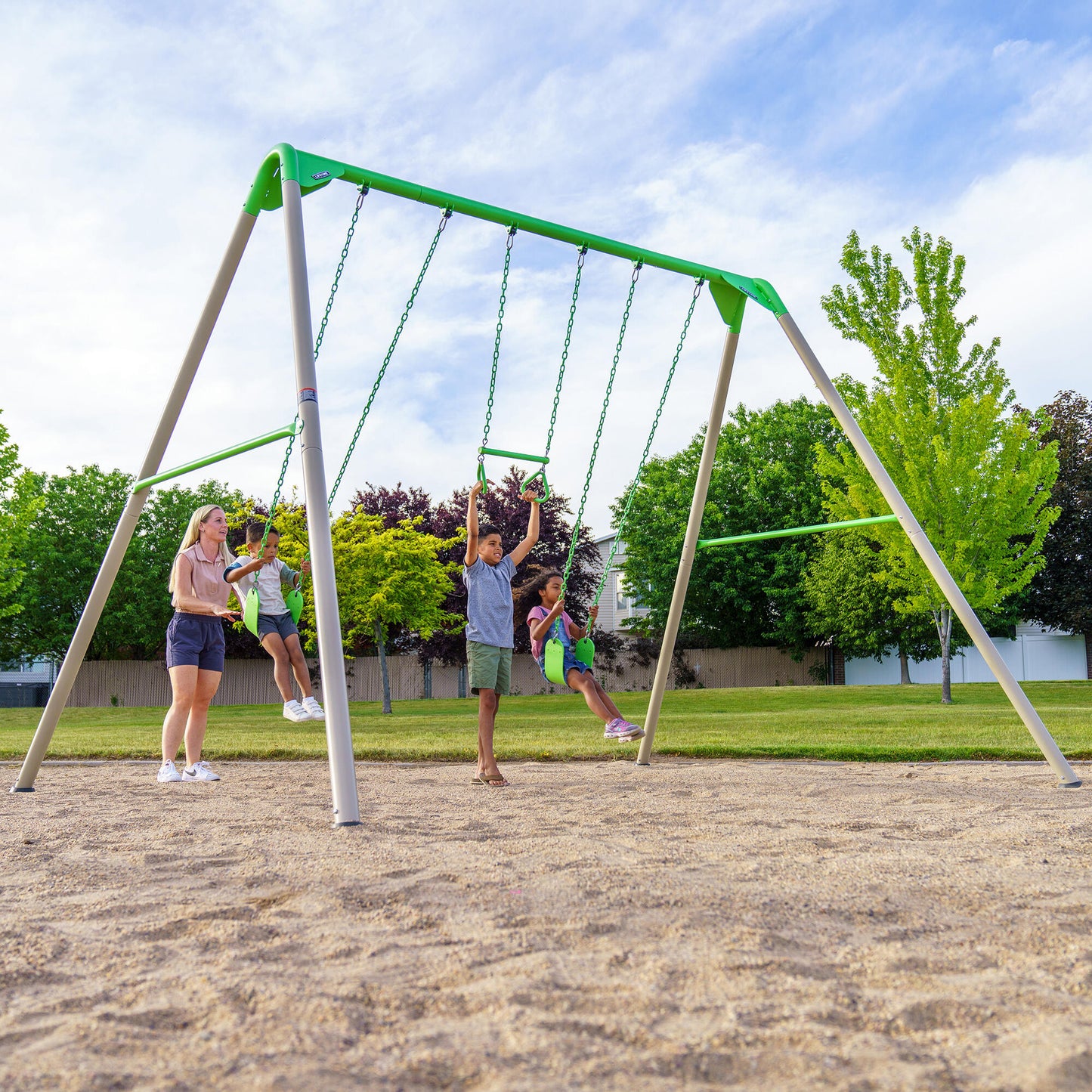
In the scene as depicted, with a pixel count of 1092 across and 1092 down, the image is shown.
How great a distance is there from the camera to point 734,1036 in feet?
6.34

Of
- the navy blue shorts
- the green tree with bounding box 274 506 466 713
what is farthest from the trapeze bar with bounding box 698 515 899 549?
the green tree with bounding box 274 506 466 713

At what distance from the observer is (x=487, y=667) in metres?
6.34

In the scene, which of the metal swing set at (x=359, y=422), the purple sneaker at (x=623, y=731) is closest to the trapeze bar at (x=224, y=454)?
the metal swing set at (x=359, y=422)

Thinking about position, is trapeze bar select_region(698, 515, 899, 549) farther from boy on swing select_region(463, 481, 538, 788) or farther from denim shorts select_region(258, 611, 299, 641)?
denim shorts select_region(258, 611, 299, 641)

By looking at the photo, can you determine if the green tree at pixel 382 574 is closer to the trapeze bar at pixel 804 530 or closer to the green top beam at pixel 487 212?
the trapeze bar at pixel 804 530

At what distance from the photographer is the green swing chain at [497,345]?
554 centimetres

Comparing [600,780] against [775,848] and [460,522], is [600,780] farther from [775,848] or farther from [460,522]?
[460,522]

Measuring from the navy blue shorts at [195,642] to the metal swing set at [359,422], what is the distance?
1.73 feet

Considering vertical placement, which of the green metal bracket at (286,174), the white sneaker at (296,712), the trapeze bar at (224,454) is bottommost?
the white sneaker at (296,712)

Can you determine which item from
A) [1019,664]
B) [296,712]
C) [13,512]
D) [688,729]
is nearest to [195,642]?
[296,712]

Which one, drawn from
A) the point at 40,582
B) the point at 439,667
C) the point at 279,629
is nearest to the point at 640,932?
the point at 279,629

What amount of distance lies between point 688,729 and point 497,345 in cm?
766

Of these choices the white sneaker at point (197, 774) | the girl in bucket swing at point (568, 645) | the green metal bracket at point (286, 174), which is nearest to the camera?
the green metal bracket at point (286, 174)

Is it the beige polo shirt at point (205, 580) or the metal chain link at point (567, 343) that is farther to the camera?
the beige polo shirt at point (205, 580)
